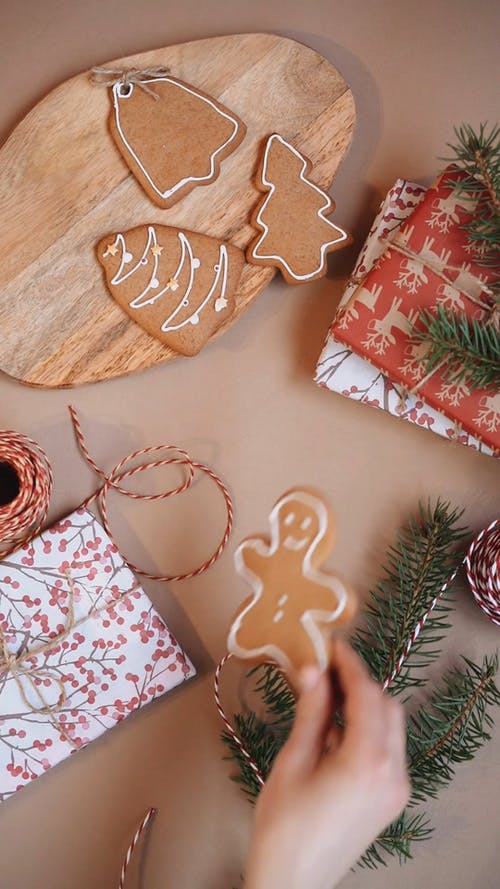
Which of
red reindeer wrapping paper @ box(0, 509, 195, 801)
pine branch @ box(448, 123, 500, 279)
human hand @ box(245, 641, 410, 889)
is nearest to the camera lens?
human hand @ box(245, 641, 410, 889)

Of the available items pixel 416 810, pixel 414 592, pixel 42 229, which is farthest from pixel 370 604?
pixel 42 229

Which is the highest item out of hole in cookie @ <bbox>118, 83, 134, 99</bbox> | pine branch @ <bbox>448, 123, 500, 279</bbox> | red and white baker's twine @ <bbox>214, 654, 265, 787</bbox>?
hole in cookie @ <bbox>118, 83, 134, 99</bbox>

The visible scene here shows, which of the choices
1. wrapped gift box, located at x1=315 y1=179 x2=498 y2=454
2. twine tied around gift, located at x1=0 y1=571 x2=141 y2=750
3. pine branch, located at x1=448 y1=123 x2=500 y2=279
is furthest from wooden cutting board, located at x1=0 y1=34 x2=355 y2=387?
twine tied around gift, located at x1=0 y1=571 x2=141 y2=750

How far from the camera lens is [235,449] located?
1.27 meters

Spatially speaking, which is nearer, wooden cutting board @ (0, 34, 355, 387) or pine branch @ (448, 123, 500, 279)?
pine branch @ (448, 123, 500, 279)

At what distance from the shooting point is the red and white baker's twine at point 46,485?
3.63 feet

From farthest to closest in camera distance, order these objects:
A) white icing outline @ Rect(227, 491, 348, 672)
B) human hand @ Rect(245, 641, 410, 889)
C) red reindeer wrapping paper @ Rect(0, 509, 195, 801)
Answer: red reindeer wrapping paper @ Rect(0, 509, 195, 801) < white icing outline @ Rect(227, 491, 348, 672) < human hand @ Rect(245, 641, 410, 889)

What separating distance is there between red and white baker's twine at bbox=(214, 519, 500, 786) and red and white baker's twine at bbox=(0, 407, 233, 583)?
0.24m

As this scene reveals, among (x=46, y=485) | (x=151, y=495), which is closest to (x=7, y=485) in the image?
(x=46, y=485)

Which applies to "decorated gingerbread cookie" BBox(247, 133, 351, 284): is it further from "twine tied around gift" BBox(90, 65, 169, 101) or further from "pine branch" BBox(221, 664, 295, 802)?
"pine branch" BBox(221, 664, 295, 802)

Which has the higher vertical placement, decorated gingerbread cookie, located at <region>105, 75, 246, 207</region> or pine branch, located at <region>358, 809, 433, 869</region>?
decorated gingerbread cookie, located at <region>105, 75, 246, 207</region>

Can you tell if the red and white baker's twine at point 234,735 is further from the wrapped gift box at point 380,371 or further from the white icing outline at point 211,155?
the white icing outline at point 211,155

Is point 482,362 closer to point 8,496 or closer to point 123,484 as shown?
point 123,484

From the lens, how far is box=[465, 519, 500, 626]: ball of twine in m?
1.08
